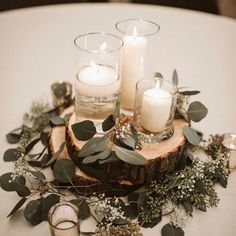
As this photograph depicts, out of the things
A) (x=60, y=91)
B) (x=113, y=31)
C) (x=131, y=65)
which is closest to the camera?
(x=131, y=65)

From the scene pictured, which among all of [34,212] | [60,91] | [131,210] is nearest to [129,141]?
[131,210]

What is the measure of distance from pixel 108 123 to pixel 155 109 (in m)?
0.11

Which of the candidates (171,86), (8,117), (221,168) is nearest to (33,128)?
(8,117)

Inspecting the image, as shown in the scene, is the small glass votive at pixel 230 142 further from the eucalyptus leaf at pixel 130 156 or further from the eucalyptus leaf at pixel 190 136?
the eucalyptus leaf at pixel 130 156

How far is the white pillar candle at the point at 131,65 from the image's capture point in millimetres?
911

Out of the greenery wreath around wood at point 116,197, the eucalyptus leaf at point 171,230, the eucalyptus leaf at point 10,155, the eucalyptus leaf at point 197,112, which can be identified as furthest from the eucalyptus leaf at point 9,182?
the eucalyptus leaf at point 197,112

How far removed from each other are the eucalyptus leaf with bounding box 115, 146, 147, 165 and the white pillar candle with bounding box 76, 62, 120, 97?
14cm

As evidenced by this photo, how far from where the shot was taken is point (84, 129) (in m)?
0.82

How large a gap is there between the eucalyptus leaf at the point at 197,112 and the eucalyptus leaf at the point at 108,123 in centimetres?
22

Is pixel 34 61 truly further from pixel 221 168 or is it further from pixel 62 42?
pixel 221 168

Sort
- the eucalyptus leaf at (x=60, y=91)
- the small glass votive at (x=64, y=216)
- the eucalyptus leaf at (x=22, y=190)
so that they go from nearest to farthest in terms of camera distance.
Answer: the small glass votive at (x=64, y=216), the eucalyptus leaf at (x=22, y=190), the eucalyptus leaf at (x=60, y=91)

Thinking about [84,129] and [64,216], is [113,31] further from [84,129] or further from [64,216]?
[64,216]

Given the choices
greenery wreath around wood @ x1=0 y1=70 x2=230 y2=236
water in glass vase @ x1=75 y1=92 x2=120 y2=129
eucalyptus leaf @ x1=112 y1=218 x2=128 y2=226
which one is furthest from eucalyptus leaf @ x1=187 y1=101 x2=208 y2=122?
eucalyptus leaf @ x1=112 y1=218 x2=128 y2=226

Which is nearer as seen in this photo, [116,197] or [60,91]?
[116,197]
